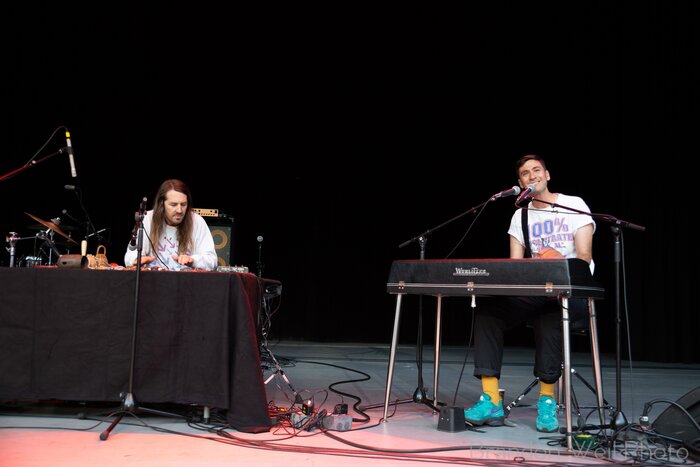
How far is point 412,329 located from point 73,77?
558 centimetres

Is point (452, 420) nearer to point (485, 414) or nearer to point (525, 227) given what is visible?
point (485, 414)

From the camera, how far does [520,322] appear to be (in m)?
3.09

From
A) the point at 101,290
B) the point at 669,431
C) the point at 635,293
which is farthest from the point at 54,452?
the point at 635,293

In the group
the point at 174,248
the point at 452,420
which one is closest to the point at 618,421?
the point at 452,420

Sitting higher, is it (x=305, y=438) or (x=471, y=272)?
(x=471, y=272)

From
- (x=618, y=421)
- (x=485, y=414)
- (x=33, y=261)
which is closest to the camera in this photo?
(x=618, y=421)

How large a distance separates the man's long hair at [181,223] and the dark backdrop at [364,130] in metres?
4.05

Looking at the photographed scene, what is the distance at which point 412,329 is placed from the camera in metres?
8.19

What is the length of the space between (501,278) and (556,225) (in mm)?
664

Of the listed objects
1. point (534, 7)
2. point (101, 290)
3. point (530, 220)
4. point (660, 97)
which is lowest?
point (101, 290)

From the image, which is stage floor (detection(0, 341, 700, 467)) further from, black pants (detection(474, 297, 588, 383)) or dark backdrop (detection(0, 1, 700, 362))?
dark backdrop (detection(0, 1, 700, 362))

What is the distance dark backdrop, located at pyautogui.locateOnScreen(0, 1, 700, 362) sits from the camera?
7156 mm

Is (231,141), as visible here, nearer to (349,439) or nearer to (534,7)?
(534,7)

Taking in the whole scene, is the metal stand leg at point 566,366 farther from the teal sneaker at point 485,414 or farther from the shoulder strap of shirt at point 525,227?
the shoulder strap of shirt at point 525,227
